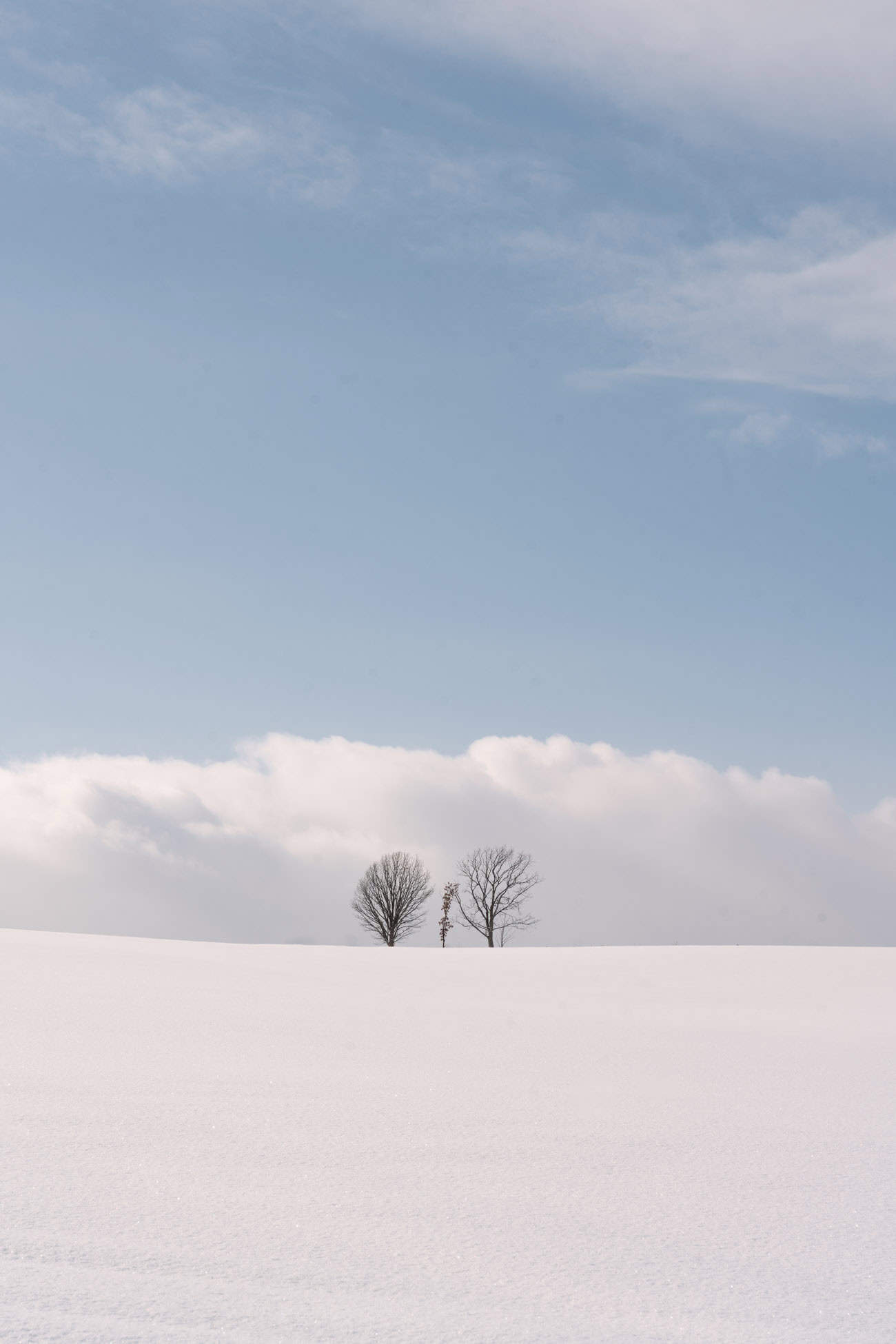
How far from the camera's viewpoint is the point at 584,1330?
394cm

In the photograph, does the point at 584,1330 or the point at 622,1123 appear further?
the point at 622,1123

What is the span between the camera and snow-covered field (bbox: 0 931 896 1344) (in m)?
4.05

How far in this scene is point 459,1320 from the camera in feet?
12.9

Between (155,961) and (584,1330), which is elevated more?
(155,961)

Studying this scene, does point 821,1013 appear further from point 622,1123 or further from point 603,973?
point 622,1123

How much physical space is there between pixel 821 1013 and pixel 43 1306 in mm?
15236

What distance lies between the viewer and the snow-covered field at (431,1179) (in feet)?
13.3

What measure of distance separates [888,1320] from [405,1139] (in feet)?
10.9

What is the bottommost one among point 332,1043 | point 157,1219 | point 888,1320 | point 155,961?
point 888,1320

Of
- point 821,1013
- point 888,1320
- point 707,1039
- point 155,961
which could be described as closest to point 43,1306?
point 888,1320

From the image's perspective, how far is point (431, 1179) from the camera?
233 inches

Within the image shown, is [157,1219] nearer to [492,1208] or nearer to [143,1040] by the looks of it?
[492,1208]

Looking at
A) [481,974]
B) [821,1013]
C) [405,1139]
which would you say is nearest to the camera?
[405,1139]

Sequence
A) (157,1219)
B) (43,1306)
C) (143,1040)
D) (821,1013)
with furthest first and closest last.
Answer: (821,1013) → (143,1040) → (157,1219) → (43,1306)
